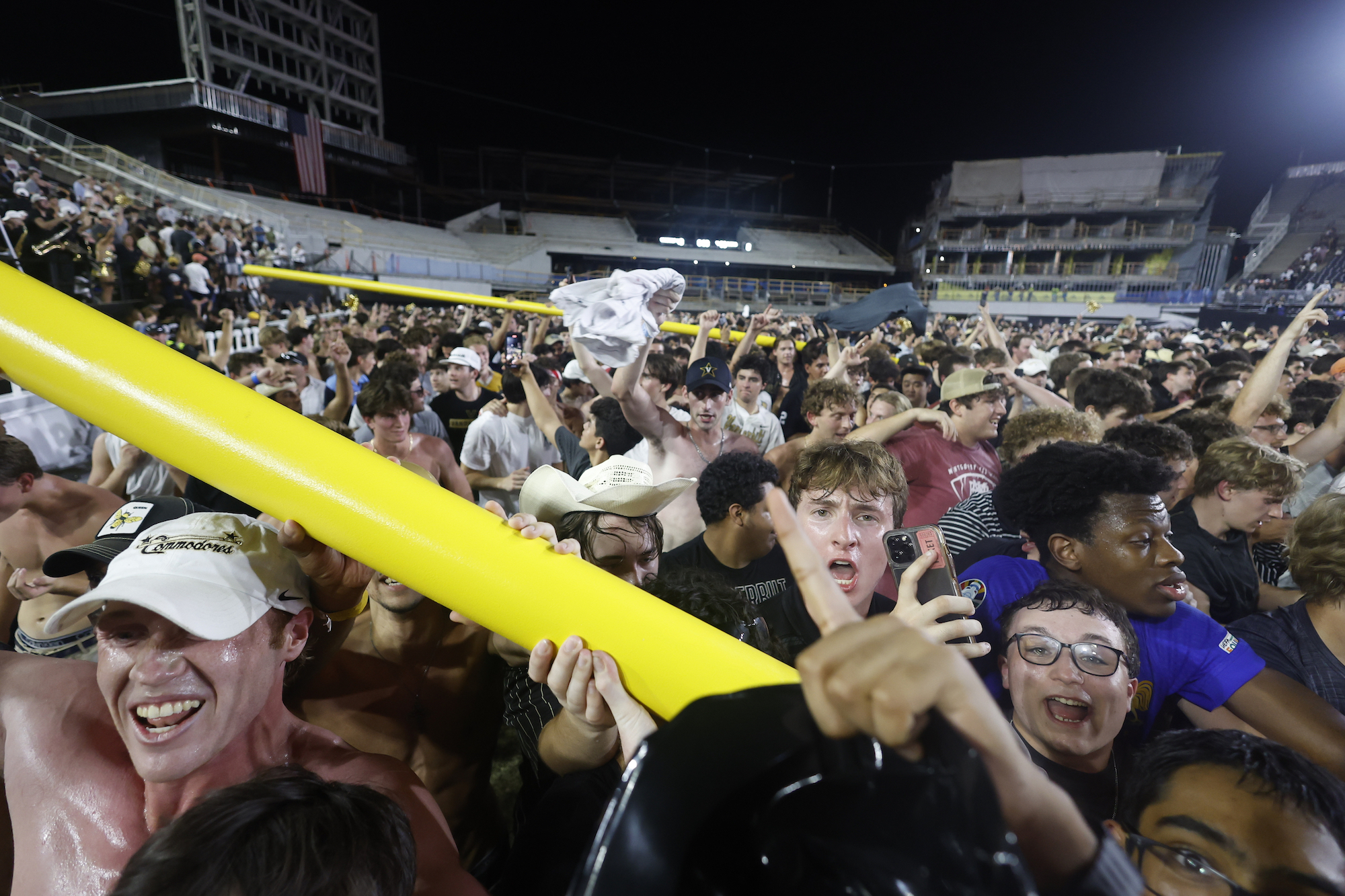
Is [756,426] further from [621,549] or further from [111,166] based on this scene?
[111,166]

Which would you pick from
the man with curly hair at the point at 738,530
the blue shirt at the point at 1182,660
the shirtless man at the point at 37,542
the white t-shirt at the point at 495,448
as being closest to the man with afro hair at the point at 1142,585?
the blue shirt at the point at 1182,660

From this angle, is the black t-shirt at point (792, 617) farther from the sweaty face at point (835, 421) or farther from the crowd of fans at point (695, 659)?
the sweaty face at point (835, 421)

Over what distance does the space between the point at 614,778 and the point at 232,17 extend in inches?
1822

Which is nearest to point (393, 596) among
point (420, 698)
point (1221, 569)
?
point (420, 698)

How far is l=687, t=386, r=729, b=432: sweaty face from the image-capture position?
14.0ft

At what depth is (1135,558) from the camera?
2.17 metres

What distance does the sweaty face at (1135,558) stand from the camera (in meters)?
2.11

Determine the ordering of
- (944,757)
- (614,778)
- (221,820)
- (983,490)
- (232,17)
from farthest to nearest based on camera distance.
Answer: (232,17)
(983,490)
(614,778)
(221,820)
(944,757)

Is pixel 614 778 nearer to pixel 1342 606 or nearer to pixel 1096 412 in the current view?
pixel 1342 606

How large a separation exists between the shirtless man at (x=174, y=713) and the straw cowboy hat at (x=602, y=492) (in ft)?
2.92

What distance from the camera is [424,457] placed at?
405cm

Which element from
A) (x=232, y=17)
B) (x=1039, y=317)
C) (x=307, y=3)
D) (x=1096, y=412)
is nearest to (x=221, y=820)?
(x=1096, y=412)

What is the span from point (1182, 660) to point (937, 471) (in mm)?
2120

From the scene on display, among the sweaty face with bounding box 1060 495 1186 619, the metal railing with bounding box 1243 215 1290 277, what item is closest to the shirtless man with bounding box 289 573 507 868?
the sweaty face with bounding box 1060 495 1186 619
